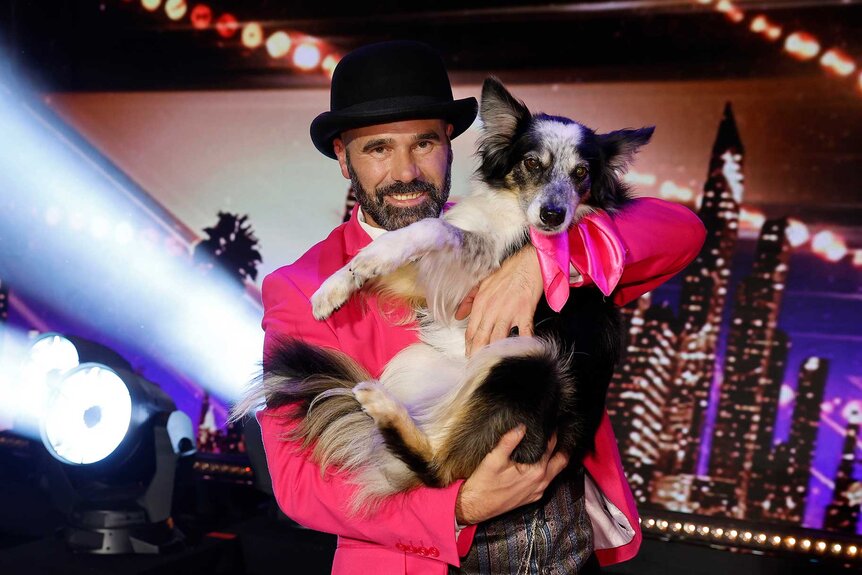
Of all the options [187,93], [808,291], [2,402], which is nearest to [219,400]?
[2,402]

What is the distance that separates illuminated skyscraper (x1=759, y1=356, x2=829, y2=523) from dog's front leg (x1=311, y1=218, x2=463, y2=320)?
2202 mm

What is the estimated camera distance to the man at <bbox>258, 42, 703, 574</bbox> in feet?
4.63

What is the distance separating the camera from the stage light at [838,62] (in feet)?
10.3

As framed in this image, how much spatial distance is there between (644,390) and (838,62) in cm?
164

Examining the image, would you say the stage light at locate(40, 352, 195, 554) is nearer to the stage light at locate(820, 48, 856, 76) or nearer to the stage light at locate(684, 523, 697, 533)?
the stage light at locate(684, 523, 697, 533)

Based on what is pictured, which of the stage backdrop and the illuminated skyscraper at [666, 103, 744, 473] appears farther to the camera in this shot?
the illuminated skyscraper at [666, 103, 744, 473]

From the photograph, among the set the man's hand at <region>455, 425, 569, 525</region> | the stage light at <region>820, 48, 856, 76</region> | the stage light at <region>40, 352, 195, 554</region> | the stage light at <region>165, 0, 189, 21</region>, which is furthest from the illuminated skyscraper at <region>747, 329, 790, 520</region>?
the stage light at <region>165, 0, 189, 21</region>

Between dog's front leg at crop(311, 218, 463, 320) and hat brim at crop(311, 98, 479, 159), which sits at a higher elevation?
hat brim at crop(311, 98, 479, 159)

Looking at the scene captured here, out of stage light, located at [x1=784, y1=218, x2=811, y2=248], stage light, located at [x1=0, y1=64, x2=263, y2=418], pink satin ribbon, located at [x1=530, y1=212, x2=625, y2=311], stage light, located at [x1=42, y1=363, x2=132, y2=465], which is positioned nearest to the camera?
pink satin ribbon, located at [x1=530, y1=212, x2=625, y2=311]

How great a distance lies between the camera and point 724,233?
332cm

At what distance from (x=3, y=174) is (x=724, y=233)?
3.96 meters

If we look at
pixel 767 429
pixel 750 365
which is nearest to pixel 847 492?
pixel 767 429

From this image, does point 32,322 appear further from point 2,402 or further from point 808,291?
point 808,291

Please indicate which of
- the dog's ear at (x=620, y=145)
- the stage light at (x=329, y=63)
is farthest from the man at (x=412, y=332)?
the stage light at (x=329, y=63)
